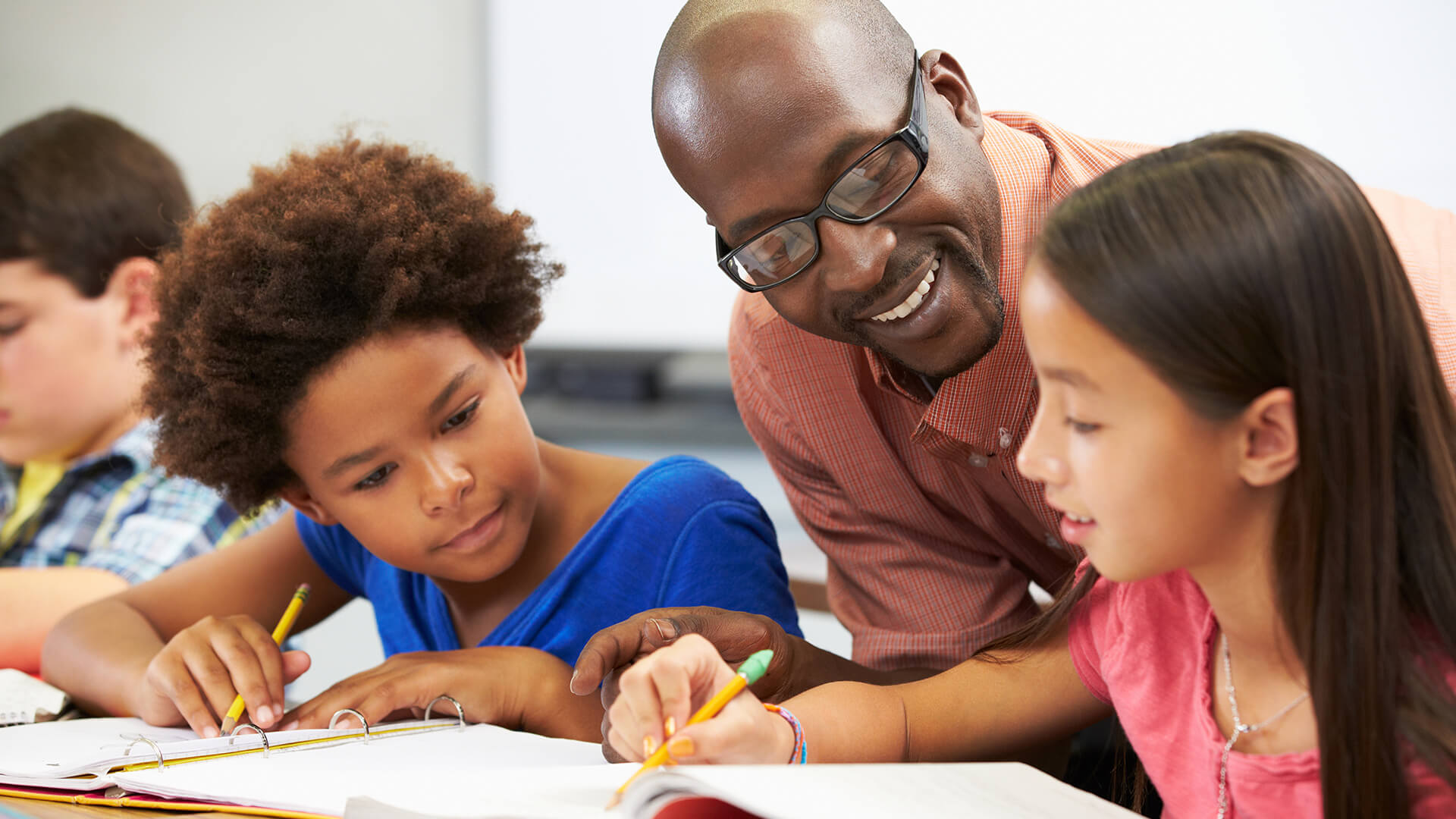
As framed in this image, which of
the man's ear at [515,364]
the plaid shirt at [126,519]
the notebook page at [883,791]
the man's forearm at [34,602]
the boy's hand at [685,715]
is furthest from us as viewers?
the plaid shirt at [126,519]

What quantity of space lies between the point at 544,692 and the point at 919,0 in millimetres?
2251

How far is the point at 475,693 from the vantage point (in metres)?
1.03

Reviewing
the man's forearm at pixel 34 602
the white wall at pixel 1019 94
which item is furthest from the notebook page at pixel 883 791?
the white wall at pixel 1019 94

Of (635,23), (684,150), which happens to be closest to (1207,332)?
(684,150)

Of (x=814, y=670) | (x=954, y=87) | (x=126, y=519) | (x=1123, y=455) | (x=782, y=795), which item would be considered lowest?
→ (x=126, y=519)

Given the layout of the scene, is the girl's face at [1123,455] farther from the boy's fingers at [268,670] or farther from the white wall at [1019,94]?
the white wall at [1019,94]

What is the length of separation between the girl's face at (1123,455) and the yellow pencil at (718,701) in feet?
0.67

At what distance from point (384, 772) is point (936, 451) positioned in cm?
61

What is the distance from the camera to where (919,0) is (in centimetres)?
285

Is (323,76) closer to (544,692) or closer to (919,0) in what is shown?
(919,0)

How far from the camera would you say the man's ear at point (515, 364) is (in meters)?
1.28

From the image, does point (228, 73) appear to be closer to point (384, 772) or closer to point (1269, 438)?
point (384, 772)

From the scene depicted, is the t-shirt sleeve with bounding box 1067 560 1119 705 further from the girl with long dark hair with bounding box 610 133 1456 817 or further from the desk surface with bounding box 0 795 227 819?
the desk surface with bounding box 0 795 227 819

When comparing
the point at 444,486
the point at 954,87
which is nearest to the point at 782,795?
the point at 444,486
